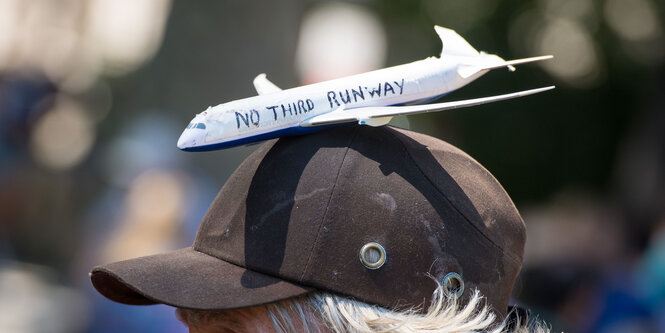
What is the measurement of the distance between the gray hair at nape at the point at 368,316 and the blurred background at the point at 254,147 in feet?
2.12

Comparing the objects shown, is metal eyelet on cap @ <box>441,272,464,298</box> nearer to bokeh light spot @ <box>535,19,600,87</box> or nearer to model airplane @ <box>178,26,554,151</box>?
model airplane @ <box>178,26,554,151</box>

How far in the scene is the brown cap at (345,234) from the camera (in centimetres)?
170

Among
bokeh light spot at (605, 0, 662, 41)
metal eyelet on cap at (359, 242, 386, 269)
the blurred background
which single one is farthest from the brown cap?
bokeh light spot at (605, 0, 662, 41)

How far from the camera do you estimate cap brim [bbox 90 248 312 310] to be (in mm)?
1698

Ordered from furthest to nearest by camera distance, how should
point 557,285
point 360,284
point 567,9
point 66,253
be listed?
point 567,9 → point 66,253 → point 557,285 → point 360,284

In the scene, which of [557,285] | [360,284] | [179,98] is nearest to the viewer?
[360,284]

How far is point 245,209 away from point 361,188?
26 centimetres

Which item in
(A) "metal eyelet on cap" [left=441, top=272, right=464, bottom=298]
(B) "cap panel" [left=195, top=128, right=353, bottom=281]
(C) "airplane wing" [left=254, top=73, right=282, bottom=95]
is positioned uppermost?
(C) "airplane wing" [left=254, top=73, right=282, bottom=95]

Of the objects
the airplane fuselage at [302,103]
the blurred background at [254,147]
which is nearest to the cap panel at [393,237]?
the airplane fuselage at [302,103]

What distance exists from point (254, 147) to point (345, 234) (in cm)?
456

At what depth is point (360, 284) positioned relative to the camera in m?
1.69

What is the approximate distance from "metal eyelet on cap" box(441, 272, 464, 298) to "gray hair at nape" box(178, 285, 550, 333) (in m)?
0.01

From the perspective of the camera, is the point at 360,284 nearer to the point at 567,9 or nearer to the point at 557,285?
the point at 557,285

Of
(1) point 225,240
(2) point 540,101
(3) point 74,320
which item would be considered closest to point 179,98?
(3) point 74,320
